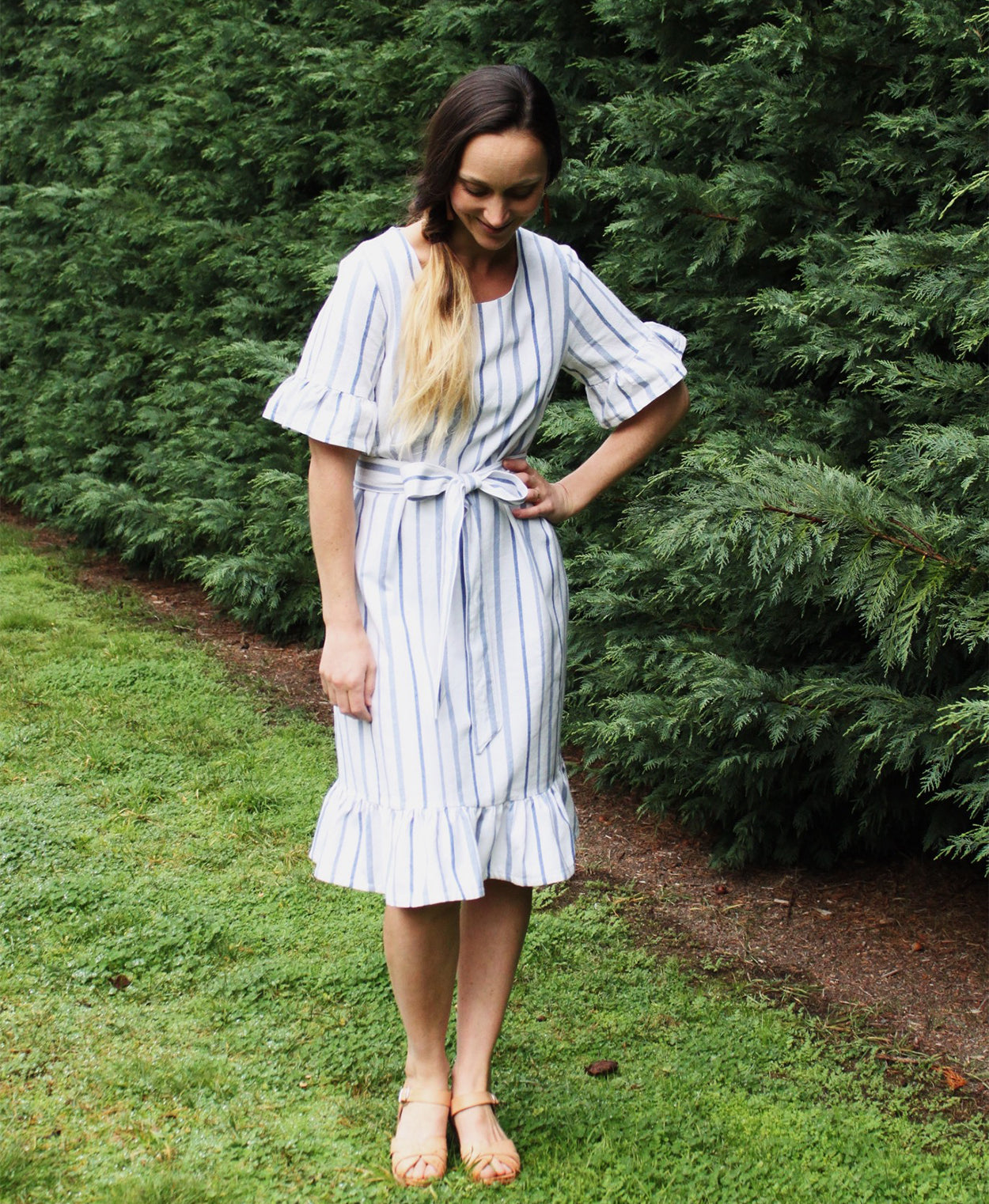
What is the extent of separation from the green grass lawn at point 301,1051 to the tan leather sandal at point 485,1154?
1.2 inches

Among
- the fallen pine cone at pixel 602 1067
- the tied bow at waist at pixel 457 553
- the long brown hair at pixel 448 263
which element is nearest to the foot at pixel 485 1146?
the fallen pine cone at pixel 602 1067

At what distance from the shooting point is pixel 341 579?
209cm

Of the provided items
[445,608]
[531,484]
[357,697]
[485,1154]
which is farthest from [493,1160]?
[531,484]

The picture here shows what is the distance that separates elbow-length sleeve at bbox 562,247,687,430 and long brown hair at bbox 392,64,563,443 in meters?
0.27

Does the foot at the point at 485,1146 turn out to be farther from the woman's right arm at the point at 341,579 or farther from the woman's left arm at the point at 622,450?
the woman's left arm at the point at 622,450

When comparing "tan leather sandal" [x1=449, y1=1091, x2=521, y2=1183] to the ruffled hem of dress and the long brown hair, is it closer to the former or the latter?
the ruffled hem of dress

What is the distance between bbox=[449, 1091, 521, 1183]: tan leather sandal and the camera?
2.23 m

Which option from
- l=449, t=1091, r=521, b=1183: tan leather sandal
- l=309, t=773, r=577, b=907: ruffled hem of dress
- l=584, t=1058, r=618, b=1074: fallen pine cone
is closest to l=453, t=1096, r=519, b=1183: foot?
l=449, t=1091, r=521, b=1183: tan leather sandal

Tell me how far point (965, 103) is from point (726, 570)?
48.7 inches

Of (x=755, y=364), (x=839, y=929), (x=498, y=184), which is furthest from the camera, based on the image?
(x=755, y=364)

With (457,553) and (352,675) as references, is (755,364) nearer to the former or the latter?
(457,553)

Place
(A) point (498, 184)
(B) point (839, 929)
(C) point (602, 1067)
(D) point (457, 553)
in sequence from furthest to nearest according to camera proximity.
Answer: (B) point (839, 929) → (C) point (602, 1067) → (D) point (457, 553) → (A) point (498, 184)

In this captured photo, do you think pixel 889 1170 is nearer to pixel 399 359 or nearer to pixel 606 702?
pixel 606 702

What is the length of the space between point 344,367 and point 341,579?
357 millimetres
